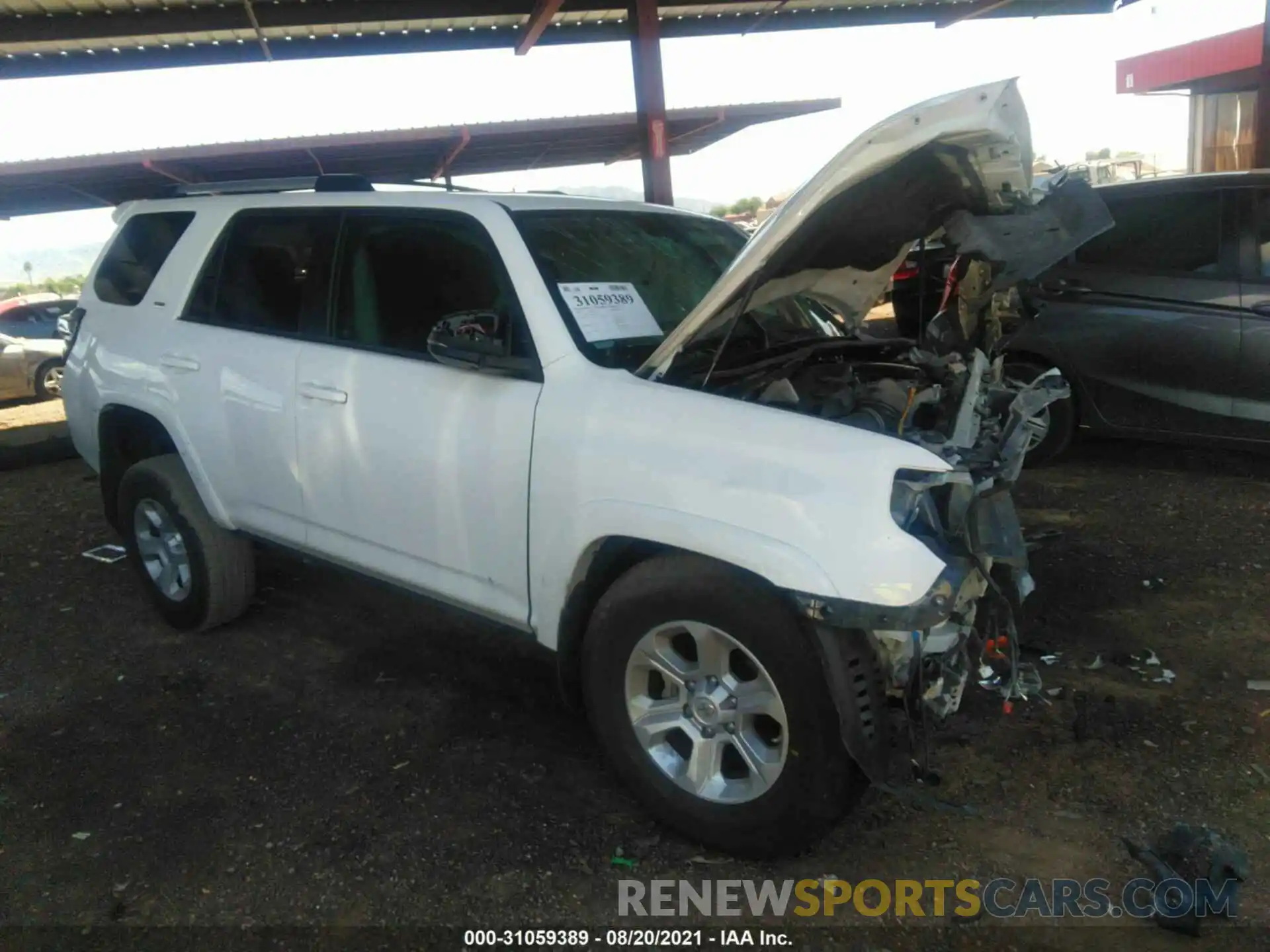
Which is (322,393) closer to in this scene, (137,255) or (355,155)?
(137,255)

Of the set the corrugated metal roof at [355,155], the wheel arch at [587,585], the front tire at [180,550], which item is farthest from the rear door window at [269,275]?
the corrugated metal roof at [355,155]

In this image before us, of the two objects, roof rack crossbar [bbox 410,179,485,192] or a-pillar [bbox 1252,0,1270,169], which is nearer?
roof rack crossbar [bbox 410,179,485,192]

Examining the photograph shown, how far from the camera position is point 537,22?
8523 millimetres

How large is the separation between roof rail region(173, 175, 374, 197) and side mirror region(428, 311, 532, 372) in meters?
1.17

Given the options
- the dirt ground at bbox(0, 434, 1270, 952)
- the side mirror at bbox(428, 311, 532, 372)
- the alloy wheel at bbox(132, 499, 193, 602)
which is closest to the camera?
the dirt ground at bbox(0, 434, 1270, 952)

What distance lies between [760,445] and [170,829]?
7.20 feet

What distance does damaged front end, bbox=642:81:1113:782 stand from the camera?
2420 mm

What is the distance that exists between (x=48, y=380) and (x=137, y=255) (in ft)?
34.7

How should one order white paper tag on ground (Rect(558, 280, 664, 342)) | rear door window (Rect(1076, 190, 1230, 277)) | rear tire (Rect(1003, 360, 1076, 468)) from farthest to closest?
rear tire (Rect(1003, 360, 1076, 468)) → rear door window (Rect(1076, 190, 1230, 277)) → white paper tag on ground (Rect(558, 280, 664, 342))

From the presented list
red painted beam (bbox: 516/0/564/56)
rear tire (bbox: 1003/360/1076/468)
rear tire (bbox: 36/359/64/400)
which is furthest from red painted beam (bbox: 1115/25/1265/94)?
rear tire (bbox: 36/359/64/400)

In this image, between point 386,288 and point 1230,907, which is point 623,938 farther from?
point 386,288

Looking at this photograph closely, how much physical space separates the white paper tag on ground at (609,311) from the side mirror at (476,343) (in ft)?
0.78

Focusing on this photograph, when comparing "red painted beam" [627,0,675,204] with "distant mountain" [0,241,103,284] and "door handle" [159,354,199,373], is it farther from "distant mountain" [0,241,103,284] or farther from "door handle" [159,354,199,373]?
"distant mountain" [0,241,103,284]

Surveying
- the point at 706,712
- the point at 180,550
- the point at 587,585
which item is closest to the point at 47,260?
the point at 180,550
